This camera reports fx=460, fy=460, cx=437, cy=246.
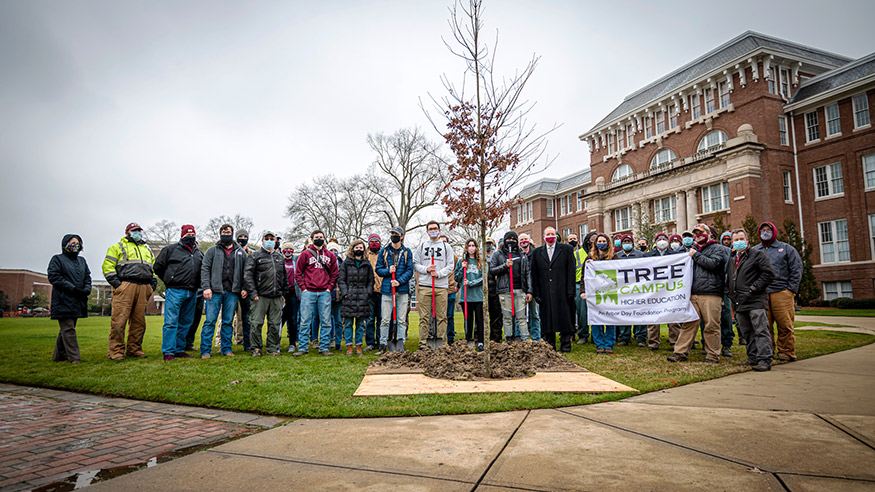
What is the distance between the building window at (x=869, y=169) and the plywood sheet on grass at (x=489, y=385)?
32.9 metres

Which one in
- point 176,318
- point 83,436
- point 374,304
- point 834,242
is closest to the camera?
point 83,436

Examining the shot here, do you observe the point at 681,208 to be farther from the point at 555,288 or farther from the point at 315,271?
the point at 315,271

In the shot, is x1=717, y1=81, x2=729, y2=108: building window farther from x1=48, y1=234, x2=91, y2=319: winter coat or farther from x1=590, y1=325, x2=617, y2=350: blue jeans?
x1=48, y1=234, x2=91, y2=319: winter coat

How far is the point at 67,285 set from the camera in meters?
7.62

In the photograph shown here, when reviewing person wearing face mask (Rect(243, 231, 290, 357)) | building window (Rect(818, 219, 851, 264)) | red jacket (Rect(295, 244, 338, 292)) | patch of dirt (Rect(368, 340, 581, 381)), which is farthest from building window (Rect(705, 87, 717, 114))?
person wearing face mask (Rect(243, 231, 290, 357))

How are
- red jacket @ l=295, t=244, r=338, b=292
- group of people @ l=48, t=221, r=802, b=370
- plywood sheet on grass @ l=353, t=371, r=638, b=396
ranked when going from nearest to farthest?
1. plywood sheet on grass @ l=353, t=371, r=638, b=396
2. group of people @ l=48, t=221, r=802, b=370
3. red jacket @ l=295, t=244, r=338, b=292

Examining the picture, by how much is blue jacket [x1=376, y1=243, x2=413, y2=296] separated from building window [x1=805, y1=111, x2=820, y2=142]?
113 ft

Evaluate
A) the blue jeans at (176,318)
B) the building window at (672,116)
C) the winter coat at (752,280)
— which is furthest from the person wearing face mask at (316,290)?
the building window at (672,116)

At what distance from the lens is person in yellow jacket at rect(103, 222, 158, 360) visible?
7.79 metres

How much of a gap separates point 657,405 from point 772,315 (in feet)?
A: 15.3

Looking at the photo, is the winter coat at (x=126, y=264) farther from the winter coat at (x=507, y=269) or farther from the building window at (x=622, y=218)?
the building window at (x=622, y=218)

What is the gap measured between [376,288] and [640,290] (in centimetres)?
497

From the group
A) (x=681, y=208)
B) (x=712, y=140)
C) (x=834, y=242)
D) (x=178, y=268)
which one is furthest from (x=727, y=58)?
Result: (x=178, y=268)

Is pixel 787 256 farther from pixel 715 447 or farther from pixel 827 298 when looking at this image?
pixel 827 298
